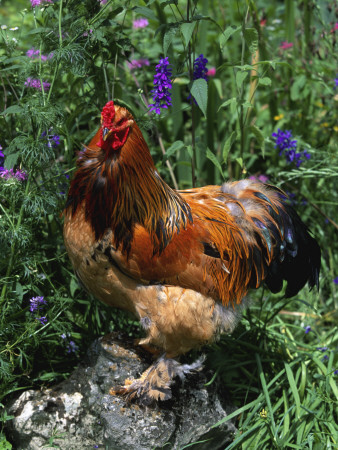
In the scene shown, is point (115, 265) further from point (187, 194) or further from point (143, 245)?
point (187, 194)

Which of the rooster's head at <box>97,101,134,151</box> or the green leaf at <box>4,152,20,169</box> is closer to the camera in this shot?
the rooster's head at <box>97,101,134,151</box>

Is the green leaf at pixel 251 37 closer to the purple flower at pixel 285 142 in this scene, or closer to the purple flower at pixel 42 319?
the purple flower at pixel 285 142

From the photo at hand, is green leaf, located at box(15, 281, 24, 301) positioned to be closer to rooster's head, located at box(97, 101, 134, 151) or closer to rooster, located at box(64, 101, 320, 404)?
rooster, located at box(64, 101, 320, 404)

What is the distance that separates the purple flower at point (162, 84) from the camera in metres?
2.91

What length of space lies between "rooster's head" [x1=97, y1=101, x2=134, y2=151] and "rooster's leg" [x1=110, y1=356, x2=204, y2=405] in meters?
1.28

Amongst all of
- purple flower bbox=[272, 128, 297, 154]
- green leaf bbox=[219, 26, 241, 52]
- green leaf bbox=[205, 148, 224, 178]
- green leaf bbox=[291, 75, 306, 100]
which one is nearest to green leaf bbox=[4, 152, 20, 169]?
green leaf bbox=[205, 148, 224, 178]

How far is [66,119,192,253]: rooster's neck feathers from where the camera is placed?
264cm

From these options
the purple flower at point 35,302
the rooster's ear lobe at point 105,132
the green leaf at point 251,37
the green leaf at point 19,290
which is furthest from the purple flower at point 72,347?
the green leaf at point 251,37

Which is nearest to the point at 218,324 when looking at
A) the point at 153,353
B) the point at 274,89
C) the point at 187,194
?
the point at 153,353

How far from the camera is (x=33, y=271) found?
9.19ft

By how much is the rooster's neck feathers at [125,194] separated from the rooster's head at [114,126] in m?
0.04

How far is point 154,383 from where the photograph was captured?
292 centimetres

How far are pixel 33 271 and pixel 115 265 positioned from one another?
0.46 m

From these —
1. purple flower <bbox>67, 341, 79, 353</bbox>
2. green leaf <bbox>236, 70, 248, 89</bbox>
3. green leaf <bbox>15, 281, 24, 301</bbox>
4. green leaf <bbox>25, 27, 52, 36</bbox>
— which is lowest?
purple flower <bbox>67, 341, 79, 353</bbox>
